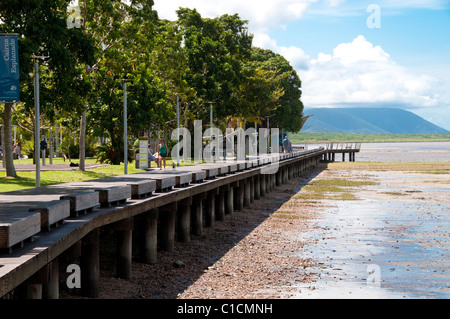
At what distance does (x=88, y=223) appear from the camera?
40.0ft

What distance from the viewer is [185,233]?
21.2m

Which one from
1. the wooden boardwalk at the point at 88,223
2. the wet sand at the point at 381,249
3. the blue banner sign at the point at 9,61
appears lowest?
the wet sand at the point at 381,249

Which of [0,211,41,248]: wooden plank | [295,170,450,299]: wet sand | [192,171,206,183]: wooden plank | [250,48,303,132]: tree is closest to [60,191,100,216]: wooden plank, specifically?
[0,211,41,248]: wooden plank

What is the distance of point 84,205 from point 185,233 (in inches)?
335

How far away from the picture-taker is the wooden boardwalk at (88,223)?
30.0ft

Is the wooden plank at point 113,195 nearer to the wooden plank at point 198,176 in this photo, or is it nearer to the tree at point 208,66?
the wooden plank at point 198,176

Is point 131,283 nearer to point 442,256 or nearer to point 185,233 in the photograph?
point 185,233

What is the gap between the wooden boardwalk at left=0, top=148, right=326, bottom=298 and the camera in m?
9.13

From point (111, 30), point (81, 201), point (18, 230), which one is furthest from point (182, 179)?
point (111, 30)

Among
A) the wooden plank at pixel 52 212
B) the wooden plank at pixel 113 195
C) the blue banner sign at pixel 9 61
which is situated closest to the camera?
the wooden plank at pixel 52 212

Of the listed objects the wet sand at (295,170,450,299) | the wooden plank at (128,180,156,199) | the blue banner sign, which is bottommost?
the wet sand at (295,170,450,299)

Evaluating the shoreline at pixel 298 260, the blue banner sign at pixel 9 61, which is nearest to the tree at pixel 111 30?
the blue banner sign at pixel 9 61

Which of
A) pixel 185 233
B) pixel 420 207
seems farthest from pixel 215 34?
pixel 185 233

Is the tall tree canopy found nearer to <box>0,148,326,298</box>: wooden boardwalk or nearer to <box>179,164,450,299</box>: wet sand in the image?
<box>0,148,326,298</box>: wooden boardwalk
